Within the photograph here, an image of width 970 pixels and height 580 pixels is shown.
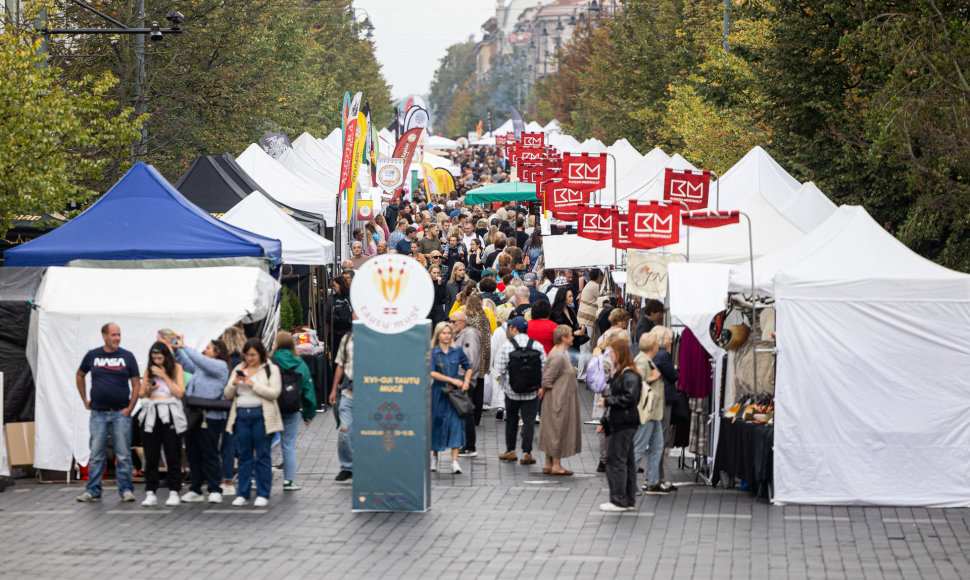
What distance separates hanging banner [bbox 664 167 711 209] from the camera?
17.6 metres

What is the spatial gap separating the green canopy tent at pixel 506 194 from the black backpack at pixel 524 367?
20.1 m

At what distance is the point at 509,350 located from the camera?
46.6ft

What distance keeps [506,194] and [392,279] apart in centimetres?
2279

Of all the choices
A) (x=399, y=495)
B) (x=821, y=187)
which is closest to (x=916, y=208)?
(x=821, y=187)

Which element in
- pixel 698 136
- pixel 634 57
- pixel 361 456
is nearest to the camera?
pixel 361 456

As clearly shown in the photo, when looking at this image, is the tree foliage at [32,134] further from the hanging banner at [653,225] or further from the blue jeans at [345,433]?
the hanging banner at [653,225]

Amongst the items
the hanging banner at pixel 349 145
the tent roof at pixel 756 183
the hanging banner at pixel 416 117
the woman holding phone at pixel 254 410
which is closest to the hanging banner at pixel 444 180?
the hanging banner at pixel 416 117

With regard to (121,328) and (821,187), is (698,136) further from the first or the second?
(121,328)

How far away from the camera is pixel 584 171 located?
2259cm

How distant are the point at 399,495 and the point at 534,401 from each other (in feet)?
9.47

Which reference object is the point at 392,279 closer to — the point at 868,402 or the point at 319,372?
the point at 868,402

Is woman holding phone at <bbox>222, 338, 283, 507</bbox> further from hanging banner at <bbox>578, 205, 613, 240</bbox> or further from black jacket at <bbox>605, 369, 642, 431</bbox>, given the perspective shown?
hanging banner at <bbox>578, 205, 613, 240</bbox>

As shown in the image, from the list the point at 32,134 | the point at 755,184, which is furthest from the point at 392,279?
the point at 755,184

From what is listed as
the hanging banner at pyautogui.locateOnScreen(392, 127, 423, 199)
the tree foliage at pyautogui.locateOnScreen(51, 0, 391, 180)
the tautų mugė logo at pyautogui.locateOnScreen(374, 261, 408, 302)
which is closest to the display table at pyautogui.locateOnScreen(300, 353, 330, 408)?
the tautų mugė logo at pyautogui.locateOnScreen(374, 261, 408, 302)
